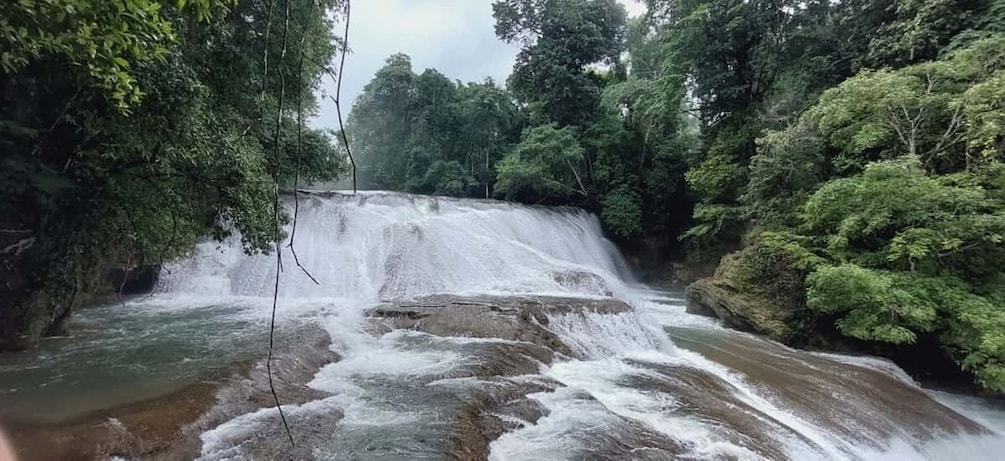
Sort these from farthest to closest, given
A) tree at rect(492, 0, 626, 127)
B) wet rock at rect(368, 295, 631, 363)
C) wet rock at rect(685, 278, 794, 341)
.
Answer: tree at rect(492, 0, 626, 127) < wet rock at rect(685, 278, 794, 341) < wet rock at rect(368, 295, 631, 363)

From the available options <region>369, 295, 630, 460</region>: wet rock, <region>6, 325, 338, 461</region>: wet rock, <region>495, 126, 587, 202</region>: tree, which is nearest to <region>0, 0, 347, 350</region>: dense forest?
<region>6, 325, 338, 461</region>: wet rock

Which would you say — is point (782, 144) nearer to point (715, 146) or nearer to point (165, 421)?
point (715, 146)

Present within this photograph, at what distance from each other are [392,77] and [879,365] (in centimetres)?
2182

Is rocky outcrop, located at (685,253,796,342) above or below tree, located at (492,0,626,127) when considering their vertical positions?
below

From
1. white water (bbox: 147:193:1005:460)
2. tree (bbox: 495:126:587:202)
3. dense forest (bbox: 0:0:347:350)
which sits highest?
tree (bbox: 495:126:587:202)

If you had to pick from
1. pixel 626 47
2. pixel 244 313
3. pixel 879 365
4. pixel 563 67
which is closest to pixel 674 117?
pixel 563 67

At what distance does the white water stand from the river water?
0.03 meters

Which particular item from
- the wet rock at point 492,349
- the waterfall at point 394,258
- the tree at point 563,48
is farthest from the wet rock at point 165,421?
the tree at point 563,48

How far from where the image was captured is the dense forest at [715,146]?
430 cm

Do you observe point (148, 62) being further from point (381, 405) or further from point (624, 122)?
point (624, 122)

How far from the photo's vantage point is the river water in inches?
145

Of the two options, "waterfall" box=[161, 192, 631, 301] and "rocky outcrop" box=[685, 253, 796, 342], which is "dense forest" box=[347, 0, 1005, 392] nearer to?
"rocky outcrop" box=[685, 253, 796, 342]

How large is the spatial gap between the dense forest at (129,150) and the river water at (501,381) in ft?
3.58

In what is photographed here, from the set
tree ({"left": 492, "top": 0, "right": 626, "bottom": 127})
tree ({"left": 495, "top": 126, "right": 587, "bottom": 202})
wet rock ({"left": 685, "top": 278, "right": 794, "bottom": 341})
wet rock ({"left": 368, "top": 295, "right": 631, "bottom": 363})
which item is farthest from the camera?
tree ({"left": 492, "top": 0, "right": 626, "bottom": 127})
